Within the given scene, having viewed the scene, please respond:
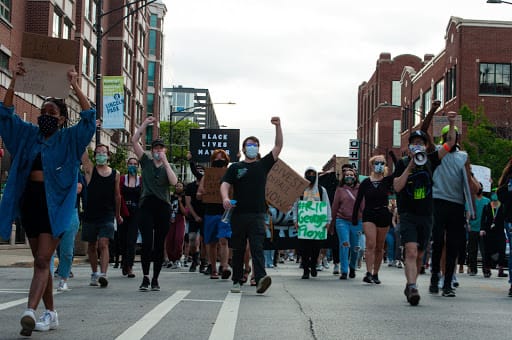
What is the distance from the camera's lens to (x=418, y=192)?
32.9 feet

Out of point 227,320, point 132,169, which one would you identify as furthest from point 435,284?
point 132,169

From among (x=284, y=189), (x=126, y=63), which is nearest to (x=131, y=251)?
(x=284, y=189)

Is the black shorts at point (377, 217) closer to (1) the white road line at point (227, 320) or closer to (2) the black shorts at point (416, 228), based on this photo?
(2) the black shorts at point (416, 228)

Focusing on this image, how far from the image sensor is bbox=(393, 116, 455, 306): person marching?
9891 mm

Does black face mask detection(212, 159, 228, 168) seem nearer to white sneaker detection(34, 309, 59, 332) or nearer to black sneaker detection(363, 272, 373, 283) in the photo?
black sneaker detection(363, 272, 373, 283)

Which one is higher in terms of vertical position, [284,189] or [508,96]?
[508,96]

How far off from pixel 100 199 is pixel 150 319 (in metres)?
4.47

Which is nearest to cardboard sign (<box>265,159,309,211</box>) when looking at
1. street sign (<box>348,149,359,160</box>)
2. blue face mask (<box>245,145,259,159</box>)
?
blue face mask (<box>245,145,259,159</box>)

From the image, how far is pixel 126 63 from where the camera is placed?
59250mm

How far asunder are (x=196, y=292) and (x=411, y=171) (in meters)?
2.94

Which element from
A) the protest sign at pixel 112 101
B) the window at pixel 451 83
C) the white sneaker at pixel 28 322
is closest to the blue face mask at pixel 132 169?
the white sneaker at pixel 28 322

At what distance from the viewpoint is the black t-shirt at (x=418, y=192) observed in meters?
10.0

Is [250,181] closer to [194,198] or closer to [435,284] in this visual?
[435,284]

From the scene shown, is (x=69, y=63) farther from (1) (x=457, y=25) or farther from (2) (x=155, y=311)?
(1) (x=457, y=25)
